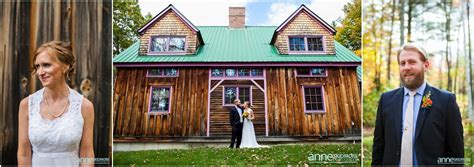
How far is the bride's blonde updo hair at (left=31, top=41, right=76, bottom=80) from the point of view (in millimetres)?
4449

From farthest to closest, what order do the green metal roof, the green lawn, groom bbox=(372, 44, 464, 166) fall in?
the green metal roof
the green lawn
groom bbox=(372, 44, 464, 166)

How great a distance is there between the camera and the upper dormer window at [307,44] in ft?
15.4

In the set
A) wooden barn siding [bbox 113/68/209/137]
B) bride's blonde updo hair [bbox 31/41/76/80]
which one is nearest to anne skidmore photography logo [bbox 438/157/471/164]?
wooden barn siding [bbox 113/68/209/137]

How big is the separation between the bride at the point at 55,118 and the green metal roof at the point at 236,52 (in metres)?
0.53

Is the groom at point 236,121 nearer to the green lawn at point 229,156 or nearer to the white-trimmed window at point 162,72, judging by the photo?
the green lawn at point 229,156

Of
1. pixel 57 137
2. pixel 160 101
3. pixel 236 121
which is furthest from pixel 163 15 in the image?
pixel 57 137

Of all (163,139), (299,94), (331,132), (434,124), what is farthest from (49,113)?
(434,124)

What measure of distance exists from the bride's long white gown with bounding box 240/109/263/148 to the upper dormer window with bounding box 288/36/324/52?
88 cm

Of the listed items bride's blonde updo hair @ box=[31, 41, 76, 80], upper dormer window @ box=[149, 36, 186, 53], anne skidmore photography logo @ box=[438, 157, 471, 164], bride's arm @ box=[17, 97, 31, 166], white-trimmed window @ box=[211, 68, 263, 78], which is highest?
upper dormer window @ box=[149, 36, 186, 53]

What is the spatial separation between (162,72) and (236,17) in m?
0.94

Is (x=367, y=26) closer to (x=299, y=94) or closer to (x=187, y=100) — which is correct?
(x=299, y=94)

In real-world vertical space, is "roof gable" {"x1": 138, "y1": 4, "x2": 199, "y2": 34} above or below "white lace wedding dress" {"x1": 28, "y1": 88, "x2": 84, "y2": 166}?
above

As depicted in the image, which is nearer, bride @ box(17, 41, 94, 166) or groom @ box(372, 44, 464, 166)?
bride @ box(17, 41, 94, 166)

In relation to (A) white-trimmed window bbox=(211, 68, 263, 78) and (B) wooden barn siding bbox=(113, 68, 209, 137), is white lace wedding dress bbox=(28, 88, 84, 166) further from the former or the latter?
(A) white-trimmed window bbox=(211, 68, 263, 78)
